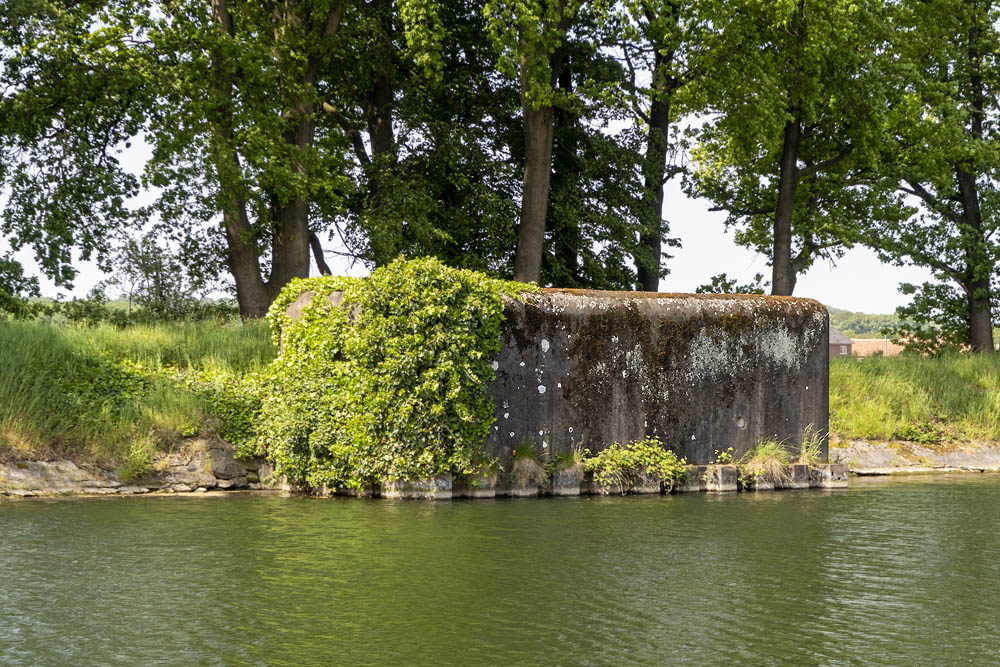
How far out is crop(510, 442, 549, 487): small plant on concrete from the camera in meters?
12.9

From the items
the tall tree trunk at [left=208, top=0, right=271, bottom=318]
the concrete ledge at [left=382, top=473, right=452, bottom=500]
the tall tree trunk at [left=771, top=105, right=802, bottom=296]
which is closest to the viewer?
the concrete ledge at [left=382, top=473, right=452, bottom=500]

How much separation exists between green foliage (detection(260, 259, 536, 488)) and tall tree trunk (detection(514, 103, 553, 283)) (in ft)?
31.7

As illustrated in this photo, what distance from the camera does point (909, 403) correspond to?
19734 millimetres

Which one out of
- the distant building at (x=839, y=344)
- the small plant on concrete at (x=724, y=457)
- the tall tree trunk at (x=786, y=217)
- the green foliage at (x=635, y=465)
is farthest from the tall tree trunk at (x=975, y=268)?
the distant building at (x=839, y=344)

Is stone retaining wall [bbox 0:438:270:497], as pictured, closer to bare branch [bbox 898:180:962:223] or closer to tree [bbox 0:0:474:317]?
tree [bbox 0:0:474:317]

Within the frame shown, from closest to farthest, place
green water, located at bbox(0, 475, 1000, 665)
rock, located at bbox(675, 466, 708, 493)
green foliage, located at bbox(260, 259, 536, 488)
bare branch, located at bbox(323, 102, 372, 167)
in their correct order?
green water, located at bbox(0, 475, 1000, 665), green foliage, located at bbox(260, 259, 536, 488), rock, located at bbox(675, 466, 708, 493), bare branch, located at bbox(323, 102, 372, 167)

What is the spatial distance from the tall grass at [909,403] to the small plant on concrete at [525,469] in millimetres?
7339

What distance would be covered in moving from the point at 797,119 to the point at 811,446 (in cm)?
1453

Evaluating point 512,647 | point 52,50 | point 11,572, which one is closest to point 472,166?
point 52,50

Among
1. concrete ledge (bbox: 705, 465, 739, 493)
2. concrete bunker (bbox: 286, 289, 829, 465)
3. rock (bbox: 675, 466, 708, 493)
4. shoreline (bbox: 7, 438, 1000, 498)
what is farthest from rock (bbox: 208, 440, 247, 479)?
concrete ledge (bbox: 705, 465, 739, 493)

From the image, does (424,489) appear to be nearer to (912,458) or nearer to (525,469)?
(525,469)

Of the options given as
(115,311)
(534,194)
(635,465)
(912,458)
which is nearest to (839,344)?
(534,194)

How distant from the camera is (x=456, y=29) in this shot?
25.0m

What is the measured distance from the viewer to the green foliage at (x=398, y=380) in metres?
12.3
